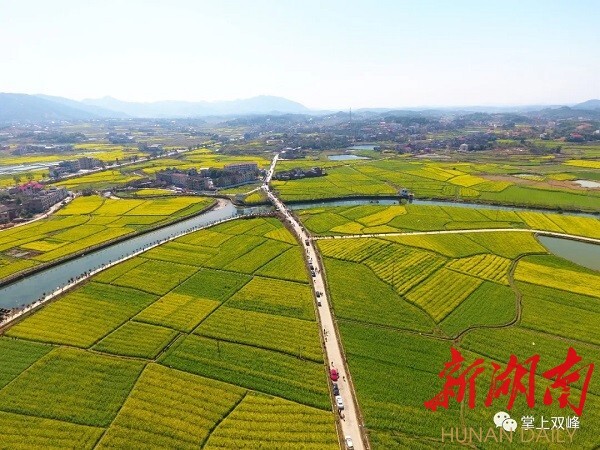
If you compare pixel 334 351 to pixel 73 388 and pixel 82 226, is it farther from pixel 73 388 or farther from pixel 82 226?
pixel 82 226

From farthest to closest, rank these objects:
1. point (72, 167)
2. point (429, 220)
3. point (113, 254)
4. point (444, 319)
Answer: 1. point (72, 167)
2. point (429, 220)
3. point (113, 254)
4. point (444, 319)

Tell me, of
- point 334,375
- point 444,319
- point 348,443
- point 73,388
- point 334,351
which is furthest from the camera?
point 444,319

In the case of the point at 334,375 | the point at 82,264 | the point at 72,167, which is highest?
the point at 72,167

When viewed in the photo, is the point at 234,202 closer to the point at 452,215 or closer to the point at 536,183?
the point at 452,215

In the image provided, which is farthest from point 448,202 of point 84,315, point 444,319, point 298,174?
point 84,315

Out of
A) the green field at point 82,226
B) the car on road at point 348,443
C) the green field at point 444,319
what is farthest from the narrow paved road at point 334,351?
the green field at point 82,226

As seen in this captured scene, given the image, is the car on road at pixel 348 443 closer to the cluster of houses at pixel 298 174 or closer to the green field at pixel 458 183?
the green field at pixel 458 183

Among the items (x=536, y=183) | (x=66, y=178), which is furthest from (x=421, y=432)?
(x=66, y=178)
